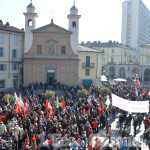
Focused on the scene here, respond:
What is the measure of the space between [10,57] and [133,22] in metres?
70.5

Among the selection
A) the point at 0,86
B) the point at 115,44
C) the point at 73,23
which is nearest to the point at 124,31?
the point at 115,44

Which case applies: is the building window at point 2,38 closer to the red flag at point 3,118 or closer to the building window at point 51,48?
the building window at point 51,48

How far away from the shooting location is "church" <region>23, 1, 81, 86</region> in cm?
3978

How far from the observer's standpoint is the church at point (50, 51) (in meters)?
39.8

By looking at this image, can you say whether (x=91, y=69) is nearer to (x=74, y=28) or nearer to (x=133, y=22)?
(x=74, y=28)

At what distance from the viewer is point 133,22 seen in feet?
321

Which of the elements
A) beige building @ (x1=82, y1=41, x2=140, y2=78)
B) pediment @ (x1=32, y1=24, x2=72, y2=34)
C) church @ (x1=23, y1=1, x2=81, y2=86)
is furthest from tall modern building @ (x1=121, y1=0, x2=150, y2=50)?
pediment @ (x1=32, y1=24, x2=72, y2=34)

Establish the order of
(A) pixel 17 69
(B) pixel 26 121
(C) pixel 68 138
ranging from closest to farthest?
1. (C) pixel 68 138
2. (B) pixel 26 121
3. (A) pixel 17 69

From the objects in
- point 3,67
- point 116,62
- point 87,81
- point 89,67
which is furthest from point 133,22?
point 3,67

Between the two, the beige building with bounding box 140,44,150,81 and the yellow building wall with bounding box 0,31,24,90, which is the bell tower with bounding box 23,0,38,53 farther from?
the beige building with bounding box 140,44,150,81

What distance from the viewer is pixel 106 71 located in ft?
235

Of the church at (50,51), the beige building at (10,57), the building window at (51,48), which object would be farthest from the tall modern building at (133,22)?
the beige building at (10,57)

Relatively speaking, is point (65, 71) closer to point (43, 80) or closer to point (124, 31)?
point (43, 80)

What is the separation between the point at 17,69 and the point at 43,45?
6.24m
